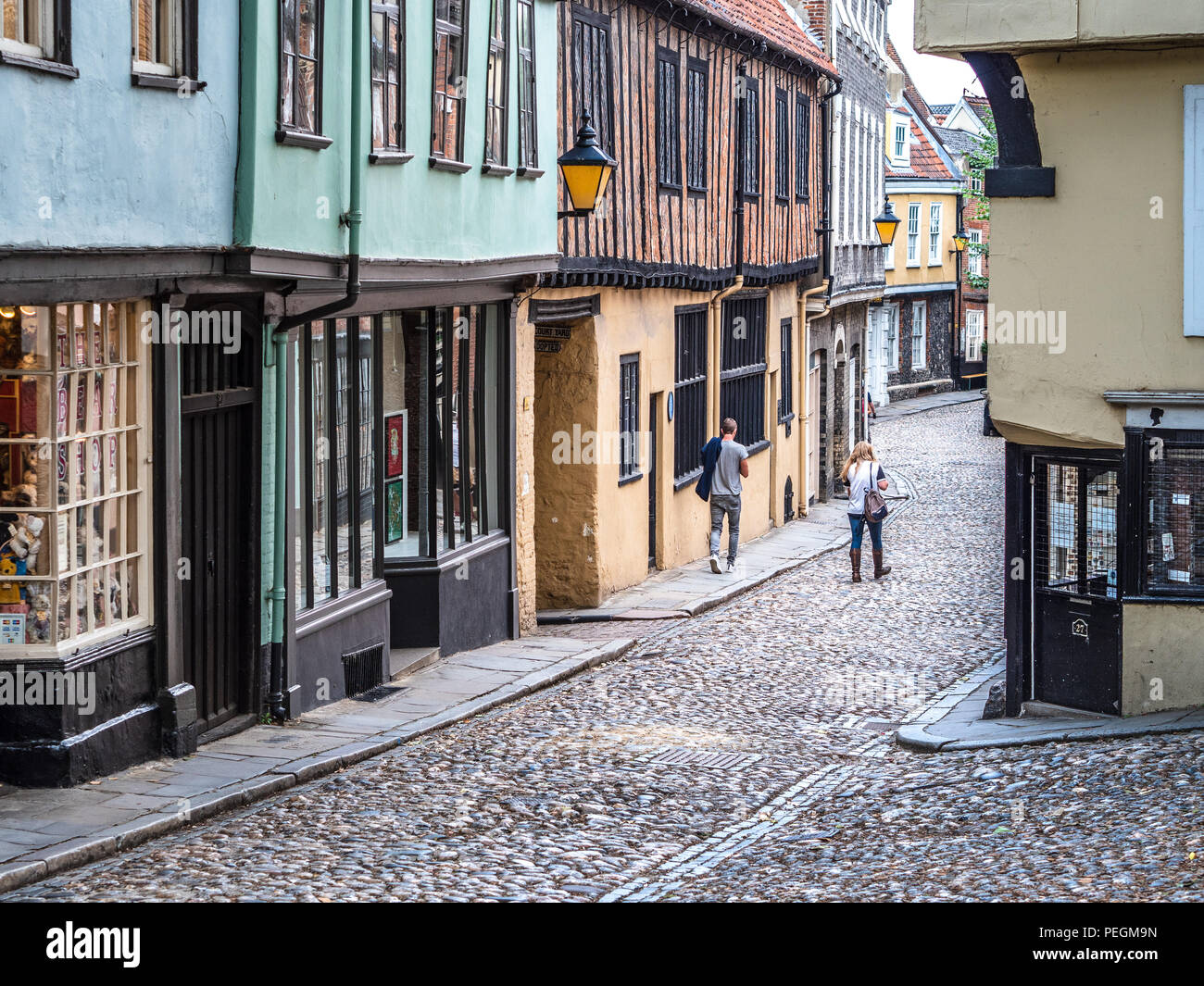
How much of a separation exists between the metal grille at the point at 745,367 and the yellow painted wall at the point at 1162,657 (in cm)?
1241

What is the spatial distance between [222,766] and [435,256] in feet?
16.1

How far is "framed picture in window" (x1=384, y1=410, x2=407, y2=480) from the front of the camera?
13711mm

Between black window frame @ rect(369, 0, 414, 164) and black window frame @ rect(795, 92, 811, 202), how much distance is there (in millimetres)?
15087


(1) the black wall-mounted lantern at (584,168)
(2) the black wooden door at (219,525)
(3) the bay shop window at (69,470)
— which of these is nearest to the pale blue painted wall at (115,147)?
(3) the bay shop window at (69,470)

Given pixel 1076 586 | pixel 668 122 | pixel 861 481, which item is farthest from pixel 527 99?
pixel 1076 586

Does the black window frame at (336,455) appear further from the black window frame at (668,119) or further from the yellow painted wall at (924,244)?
the yellow painted wall at (924,244)

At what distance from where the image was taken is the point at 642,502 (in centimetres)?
1995

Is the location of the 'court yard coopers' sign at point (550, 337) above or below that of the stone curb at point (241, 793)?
above

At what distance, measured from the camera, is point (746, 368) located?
24734 millimetres

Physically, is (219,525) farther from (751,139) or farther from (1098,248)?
(751,139)

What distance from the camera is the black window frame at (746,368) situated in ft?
77.9

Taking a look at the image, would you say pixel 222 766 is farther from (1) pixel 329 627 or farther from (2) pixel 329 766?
(1) pixel 329 627

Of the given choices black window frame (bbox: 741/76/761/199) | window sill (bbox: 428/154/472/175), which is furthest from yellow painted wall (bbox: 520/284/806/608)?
black window frame (bbox: 741/76/761/199)

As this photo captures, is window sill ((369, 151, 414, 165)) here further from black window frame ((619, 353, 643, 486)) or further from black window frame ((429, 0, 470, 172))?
black window frame ((619, 353, 643, 486))
